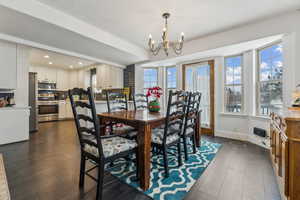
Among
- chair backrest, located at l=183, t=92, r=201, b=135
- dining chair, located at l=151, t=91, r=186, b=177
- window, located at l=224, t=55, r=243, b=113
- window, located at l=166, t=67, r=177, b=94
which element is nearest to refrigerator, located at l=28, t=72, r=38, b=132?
dining chair, located at l=151, t=91, r=186, b=177

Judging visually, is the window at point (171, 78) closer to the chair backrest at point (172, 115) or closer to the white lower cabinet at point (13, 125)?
the chair backrest at point (172, 115)

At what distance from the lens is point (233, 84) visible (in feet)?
12.2

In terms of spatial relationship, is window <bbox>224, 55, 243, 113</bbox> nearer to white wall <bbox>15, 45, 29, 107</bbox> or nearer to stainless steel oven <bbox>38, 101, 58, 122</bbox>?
white wall <bbox>15, 45, 29, 107</bbox>

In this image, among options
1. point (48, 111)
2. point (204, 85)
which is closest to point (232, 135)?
point (204, 85)

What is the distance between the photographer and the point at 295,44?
7.59ft

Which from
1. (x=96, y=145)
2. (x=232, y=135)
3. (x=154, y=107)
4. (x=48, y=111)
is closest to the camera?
(x=96, y=145)

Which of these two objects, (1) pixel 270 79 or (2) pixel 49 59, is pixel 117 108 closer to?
(1) pixel 270 79

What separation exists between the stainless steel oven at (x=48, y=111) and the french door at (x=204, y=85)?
5.74 meters

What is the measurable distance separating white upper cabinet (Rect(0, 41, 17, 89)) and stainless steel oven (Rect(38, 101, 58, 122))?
2.83 metres

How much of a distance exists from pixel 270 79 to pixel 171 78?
2.76m

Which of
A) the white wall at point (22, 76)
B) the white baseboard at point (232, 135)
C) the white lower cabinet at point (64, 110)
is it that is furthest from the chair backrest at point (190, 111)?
the white lower cabinet at point (64, 110)

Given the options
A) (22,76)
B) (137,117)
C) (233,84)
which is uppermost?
(22,76)

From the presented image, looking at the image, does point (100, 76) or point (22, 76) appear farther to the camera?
point (100, 76)

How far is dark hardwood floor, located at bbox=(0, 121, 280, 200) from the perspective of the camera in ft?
4.85
